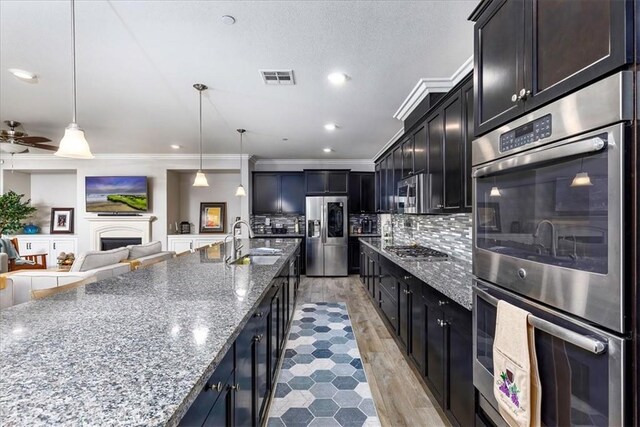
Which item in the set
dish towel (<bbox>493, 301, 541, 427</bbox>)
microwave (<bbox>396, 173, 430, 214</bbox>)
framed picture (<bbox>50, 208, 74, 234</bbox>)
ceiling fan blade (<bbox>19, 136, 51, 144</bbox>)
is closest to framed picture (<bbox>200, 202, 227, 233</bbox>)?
framed picture (<bbox>50, 208, 74, 234</bbox>)

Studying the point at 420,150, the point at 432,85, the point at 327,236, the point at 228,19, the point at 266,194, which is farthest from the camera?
the point at 266,194

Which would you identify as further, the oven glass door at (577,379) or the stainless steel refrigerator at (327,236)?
the stainless steel refrigerator at (327,236)

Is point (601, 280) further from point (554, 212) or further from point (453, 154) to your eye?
point (453, 154)

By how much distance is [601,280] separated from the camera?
0.77 meters

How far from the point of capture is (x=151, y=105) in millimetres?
3461

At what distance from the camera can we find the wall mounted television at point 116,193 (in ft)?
20.6

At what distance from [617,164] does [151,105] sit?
399 cm

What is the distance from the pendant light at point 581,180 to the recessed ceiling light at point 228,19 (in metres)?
2.00

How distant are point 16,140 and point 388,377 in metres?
5.08

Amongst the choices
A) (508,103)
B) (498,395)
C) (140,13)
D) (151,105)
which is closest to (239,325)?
(498,395)

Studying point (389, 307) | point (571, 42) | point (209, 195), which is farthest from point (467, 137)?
point (209, 195)

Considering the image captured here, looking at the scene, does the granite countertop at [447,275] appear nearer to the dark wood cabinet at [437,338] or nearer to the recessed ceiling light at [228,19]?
the dark wood cabinet at [437,338]

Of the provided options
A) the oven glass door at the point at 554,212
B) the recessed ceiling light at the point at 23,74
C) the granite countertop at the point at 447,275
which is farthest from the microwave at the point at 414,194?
the recessed ceiling light at the point at 23,74

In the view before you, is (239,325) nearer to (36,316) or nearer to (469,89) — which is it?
(36,316)
